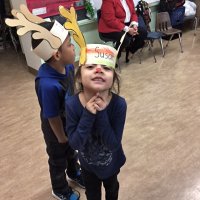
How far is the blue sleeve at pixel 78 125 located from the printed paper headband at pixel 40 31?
11.8 inches

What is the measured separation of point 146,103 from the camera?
2904 millimetres

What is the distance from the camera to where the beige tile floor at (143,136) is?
74.8 inches

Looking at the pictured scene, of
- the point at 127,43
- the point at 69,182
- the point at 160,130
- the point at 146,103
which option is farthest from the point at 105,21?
the point at 69,182

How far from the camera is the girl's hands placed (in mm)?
1007

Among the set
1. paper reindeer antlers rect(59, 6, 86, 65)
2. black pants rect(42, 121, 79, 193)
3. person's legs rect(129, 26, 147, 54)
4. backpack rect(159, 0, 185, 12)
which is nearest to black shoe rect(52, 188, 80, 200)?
black pants rect(42, 121, 79, 193)

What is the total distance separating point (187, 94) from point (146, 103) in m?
0.47

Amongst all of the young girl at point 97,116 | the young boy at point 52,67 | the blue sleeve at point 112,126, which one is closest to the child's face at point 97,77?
the young girl at point 97,116

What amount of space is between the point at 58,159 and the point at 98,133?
1.94 feet

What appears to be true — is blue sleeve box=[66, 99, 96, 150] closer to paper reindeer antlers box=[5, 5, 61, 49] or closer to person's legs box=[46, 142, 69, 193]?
paper reindeer antlers box=[5, 5, 61, 49]

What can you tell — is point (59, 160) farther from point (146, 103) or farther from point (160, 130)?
point (146, 103)

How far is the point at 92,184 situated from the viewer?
53.4 inches

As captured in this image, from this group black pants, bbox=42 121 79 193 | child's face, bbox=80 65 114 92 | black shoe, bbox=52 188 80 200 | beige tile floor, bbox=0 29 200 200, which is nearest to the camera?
child's face, bbox=80 65 114 92

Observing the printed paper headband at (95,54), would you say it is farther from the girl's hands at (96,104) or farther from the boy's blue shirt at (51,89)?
the boy's blue shirt at (51,89)

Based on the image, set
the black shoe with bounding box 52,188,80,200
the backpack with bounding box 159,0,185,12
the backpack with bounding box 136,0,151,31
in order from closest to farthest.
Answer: the black shoe with bounding box 52,188,80,200 < the backpack with bounding box 136,0,151,31 < the backpack with bounding box 159,0,185,12
